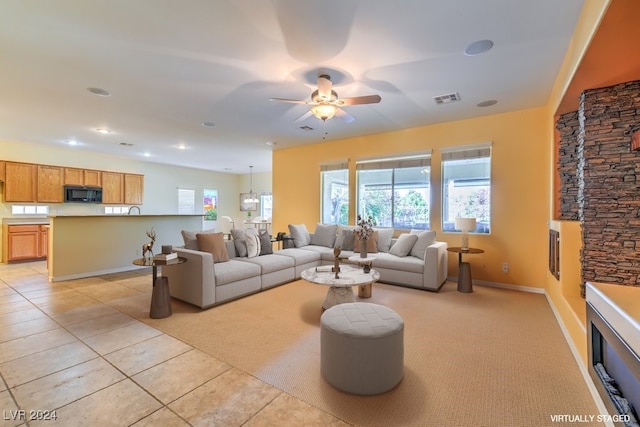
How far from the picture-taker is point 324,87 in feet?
10.6

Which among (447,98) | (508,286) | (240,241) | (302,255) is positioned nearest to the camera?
(447,98)

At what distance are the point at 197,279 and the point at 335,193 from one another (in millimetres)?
3911

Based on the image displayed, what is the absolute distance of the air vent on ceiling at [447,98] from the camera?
385 cm

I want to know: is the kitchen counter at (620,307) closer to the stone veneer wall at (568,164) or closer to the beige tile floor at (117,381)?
the beige tile floor at (117,381)

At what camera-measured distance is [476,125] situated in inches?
188

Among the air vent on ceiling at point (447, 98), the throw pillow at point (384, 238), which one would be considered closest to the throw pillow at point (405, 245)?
the throw pillow at point (384, 238)

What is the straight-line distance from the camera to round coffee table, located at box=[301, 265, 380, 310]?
320cm

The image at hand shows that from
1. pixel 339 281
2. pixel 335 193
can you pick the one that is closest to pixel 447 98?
pixel 339 281

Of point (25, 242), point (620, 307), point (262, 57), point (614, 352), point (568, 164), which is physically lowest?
point (25, 242)

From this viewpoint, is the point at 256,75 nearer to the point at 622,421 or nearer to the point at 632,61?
the point at 632,61

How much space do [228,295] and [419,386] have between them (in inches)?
102

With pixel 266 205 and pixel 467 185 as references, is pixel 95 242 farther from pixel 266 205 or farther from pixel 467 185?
pixel 266 205

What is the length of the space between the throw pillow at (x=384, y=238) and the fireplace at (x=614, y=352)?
3.75 m

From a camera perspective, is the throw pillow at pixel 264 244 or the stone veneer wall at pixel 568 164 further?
the throw pillow at pixel 264 244
